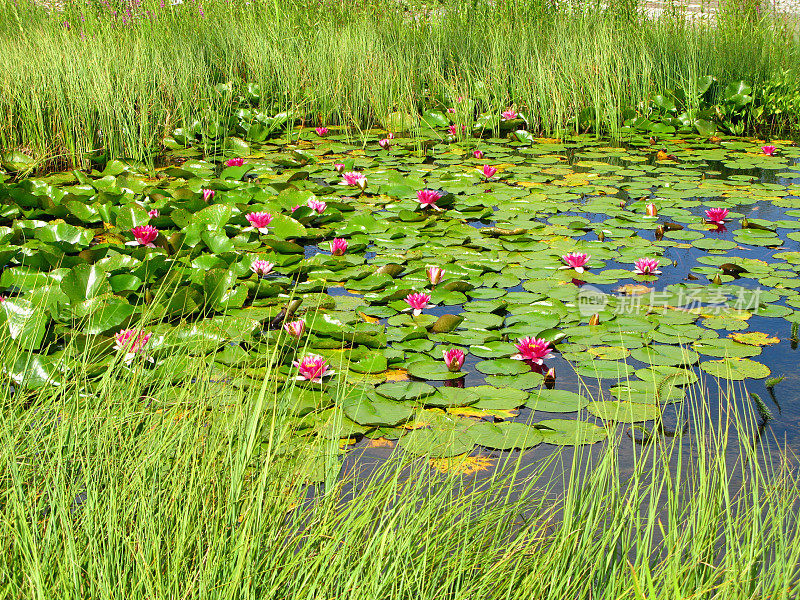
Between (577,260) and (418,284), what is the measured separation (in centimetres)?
82

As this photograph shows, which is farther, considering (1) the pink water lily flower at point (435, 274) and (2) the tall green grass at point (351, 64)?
(2) the tall green grass at point (351, 64)

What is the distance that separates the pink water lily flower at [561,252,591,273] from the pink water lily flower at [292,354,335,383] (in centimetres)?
161

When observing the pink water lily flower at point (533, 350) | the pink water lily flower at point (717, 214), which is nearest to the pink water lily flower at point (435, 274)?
the pink water lily flower at point (533, 350)

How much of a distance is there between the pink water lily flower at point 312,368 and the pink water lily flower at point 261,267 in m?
0.99

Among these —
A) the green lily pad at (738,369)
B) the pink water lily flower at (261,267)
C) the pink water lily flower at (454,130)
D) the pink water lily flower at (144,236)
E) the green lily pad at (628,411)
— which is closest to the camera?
the green lily pad at (628,411)

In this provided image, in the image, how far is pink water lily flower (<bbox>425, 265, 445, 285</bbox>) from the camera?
3.45 m

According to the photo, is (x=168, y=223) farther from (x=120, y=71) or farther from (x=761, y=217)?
(x=761, y=217)

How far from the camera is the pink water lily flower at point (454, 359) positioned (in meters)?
2.69

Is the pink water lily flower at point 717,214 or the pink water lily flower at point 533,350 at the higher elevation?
the pink water lily flower at point 717,214

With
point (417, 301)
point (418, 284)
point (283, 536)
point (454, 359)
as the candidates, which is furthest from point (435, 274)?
point (283, 536)

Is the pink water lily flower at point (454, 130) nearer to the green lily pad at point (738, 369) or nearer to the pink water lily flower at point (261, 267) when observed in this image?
the pink water lily flower at point (261, 267)

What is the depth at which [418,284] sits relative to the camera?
351 cm

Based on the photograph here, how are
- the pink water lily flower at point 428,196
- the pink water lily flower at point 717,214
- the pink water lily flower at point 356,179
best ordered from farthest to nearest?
the pink water lily flower at point 356,179, the pink water lily flower at point 428,196, the pink water lily flower at point 717,214

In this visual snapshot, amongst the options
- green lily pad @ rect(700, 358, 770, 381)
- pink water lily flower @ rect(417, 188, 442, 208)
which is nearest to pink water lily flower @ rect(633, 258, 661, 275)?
green lily pad @ rect(700, 358, 770, 381)
